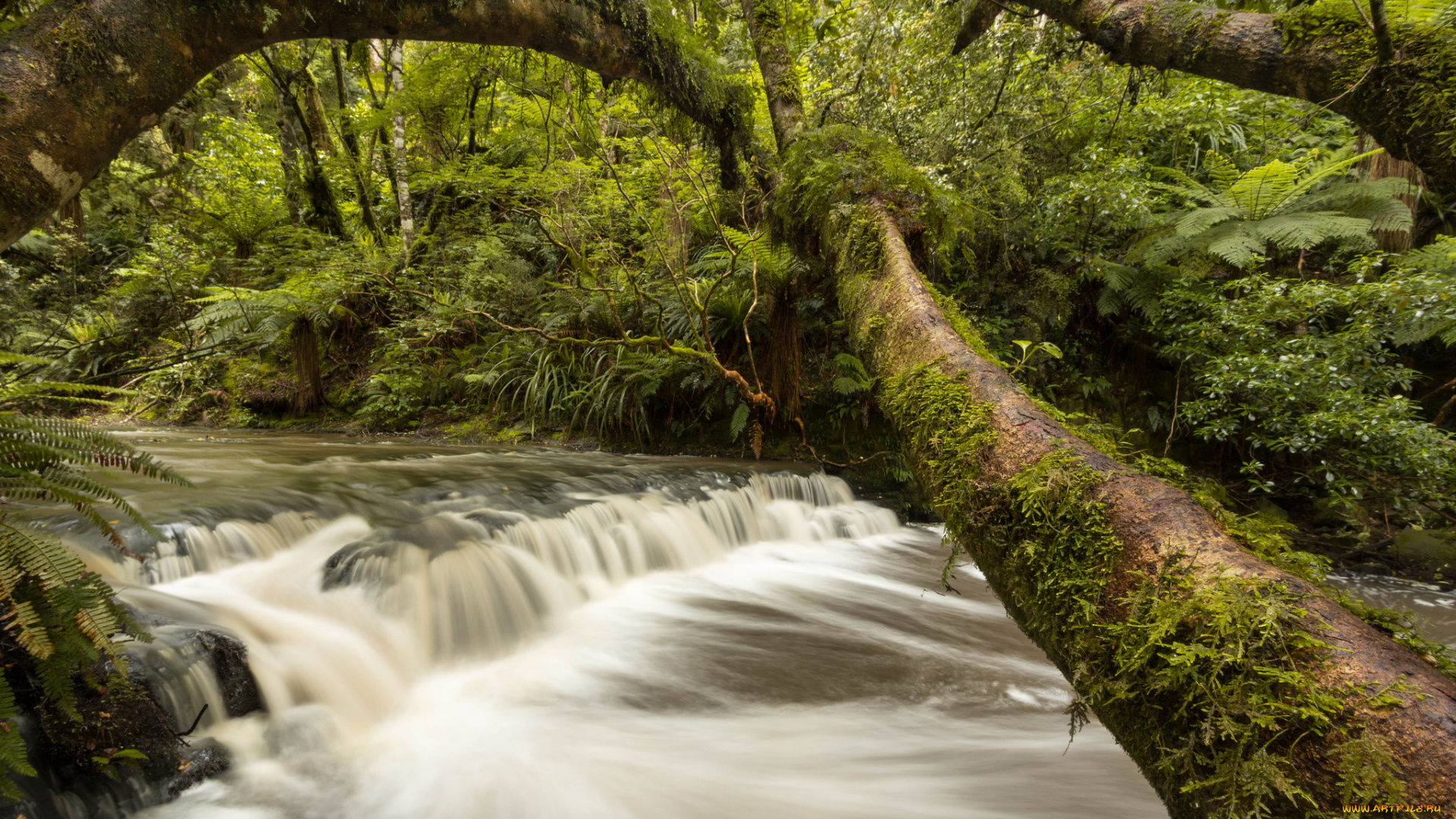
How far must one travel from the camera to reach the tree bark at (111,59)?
81.5 inches

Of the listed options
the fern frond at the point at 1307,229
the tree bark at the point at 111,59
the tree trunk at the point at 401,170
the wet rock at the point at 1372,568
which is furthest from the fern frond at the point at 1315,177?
the tree trunk at the point at 401,170

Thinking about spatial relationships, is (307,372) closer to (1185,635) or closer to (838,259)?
(838,259)

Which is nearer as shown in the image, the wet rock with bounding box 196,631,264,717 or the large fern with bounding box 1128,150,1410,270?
the wet rock with bounding box 196,631,264,717

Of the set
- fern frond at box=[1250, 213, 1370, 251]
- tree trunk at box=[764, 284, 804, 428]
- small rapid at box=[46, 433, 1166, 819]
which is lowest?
small rapid at box=[46, 433, 1166, 819]

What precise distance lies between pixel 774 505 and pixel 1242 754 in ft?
16.2

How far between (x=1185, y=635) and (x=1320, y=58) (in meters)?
2.55

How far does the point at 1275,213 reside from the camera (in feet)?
19.4

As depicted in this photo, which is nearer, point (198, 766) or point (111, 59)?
point (198, 766)

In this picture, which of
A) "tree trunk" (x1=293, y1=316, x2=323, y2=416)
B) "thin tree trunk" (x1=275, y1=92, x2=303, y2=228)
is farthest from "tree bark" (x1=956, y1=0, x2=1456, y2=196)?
"thin tree trunk" (x1=275, y1=92, x2=303, y2=228)

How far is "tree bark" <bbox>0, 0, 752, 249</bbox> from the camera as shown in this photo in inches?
81.5

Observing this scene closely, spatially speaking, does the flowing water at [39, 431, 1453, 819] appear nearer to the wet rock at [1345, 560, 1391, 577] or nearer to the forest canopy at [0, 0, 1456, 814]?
the wet rock at [1345, 560, 1391, 577]

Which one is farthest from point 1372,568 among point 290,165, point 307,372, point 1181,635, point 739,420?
point 290,165

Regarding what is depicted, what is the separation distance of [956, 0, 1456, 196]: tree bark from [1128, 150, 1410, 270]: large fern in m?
3.47

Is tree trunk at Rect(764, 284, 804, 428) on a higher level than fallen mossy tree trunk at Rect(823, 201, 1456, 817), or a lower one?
higher
